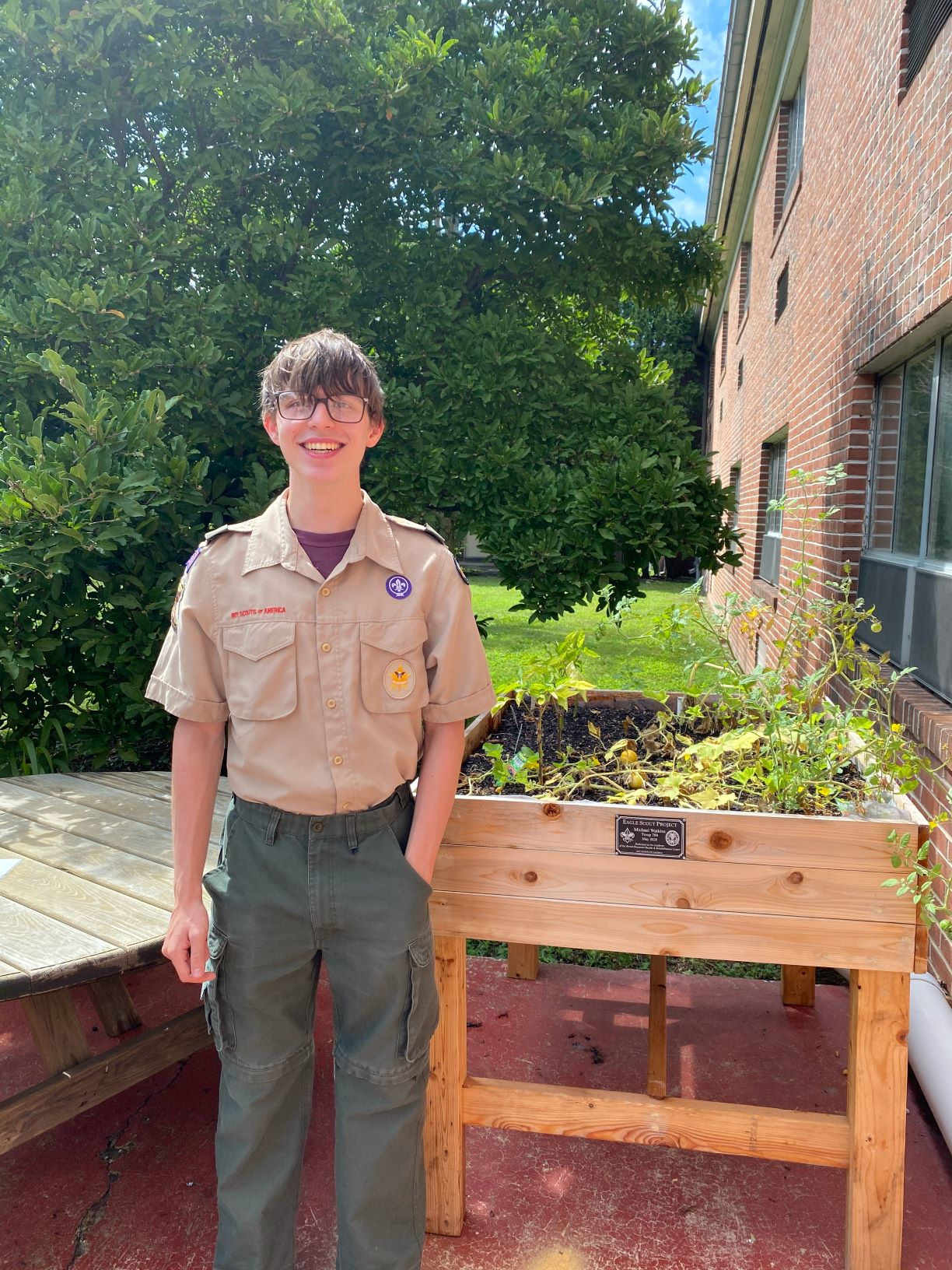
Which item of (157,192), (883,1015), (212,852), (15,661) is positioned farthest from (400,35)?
(883,1015)

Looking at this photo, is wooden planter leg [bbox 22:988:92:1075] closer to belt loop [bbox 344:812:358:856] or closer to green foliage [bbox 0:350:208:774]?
belt loop [bbox 344:812:358:856]

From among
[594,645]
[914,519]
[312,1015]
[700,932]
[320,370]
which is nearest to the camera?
[320,370]

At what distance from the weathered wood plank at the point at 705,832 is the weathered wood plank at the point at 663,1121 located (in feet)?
2.14

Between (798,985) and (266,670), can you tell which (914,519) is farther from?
(266,670)

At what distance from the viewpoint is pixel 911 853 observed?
1917mm

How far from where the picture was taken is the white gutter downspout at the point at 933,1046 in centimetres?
250

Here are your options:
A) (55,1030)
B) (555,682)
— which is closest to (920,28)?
(555,682)

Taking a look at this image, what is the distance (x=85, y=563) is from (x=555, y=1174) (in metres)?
2.51

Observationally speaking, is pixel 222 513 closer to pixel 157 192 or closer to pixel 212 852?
pixel 157 192

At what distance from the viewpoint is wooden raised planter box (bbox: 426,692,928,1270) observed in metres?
1.99

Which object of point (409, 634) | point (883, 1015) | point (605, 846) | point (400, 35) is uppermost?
point (400, 35)

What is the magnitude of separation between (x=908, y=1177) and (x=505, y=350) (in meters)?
3.22

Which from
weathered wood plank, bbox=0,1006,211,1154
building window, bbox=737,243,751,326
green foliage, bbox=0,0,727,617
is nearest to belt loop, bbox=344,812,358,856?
weathered wood plank, bbox=0,1006,211,1154

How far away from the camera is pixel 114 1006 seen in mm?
2984
